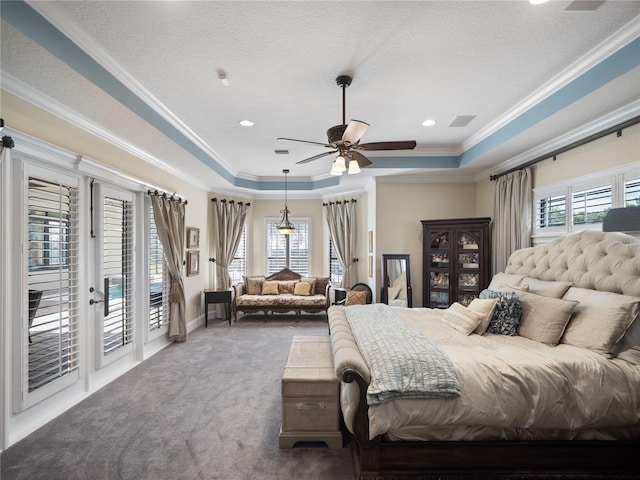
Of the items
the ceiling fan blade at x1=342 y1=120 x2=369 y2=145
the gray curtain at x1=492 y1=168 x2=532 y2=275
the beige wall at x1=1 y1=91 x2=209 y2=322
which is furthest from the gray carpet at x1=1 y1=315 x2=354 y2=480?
the gray curtain at x1=492 y1=168 x2=532 y2=275

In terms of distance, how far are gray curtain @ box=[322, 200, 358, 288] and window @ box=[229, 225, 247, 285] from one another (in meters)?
2.04

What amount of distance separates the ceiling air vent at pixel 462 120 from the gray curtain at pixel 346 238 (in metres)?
2.96

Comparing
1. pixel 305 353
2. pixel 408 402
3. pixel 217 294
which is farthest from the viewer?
pixel 217 294

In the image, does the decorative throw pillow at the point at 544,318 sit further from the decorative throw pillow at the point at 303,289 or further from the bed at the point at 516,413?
the decorative throw pillow at the point at 303,289

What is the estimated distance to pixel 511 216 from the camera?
14.1ft

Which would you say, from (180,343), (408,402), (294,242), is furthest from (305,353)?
(294,242)

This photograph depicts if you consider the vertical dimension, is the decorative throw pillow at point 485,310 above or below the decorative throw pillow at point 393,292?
above

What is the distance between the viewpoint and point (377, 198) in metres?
5.37

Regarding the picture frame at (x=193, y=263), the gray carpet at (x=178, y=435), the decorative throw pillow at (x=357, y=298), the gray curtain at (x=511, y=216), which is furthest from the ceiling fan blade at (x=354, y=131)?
the picture frame at (x=193, y=263)

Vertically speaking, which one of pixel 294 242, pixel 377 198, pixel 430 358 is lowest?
pixel 430 358

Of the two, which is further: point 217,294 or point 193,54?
point 217,294

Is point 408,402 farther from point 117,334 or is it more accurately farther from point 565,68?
point 117,334

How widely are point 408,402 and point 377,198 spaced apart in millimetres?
3859

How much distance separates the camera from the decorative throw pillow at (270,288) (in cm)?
660
